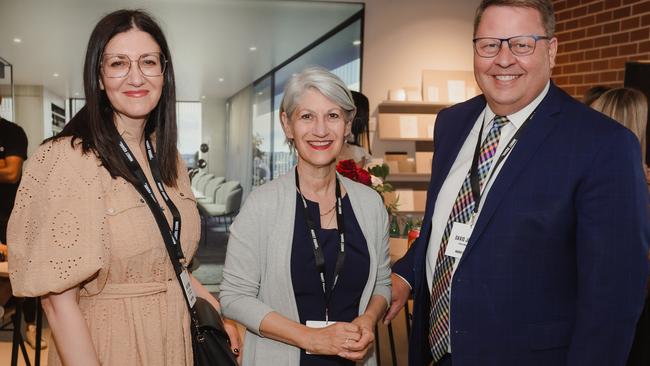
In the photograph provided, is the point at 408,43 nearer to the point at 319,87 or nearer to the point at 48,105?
the point at 48,105

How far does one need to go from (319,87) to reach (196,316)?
0.83 meters

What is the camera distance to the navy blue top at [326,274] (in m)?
1.71

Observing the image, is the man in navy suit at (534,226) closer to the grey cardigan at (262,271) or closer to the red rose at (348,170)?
the grey cardigan at (262,271)

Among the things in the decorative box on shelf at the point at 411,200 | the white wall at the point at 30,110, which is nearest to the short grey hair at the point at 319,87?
the decorative box on shelf at the point at 411,200

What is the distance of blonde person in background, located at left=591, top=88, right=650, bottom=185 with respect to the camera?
2.71 meters

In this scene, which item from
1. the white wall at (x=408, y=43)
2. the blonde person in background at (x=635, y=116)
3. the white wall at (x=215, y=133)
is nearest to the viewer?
the blonde person in background at (x=635, y=116)

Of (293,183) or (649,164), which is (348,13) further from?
(293,183)

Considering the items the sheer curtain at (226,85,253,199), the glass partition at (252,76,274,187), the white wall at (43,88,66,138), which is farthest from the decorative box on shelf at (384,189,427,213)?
the white wall at (43,88,66,138)

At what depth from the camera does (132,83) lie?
64.2 inches

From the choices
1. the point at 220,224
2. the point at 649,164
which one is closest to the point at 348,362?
the point at 649,164

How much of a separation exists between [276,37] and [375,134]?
1.60 metres

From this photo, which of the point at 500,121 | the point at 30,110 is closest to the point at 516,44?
the point at 500,121

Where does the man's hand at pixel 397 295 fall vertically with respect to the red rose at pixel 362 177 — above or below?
below

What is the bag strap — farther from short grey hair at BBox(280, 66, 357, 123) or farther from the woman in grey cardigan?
short grey hair at BBox(280, 66, 357, 123)
